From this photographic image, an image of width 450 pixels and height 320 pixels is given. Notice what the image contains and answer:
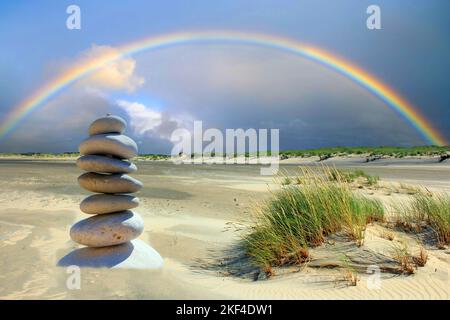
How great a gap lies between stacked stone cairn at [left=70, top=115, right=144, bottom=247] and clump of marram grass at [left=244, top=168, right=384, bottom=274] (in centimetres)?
282

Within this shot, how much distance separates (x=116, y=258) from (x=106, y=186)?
1532 mm

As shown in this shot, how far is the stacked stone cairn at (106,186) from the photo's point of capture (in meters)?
7.74

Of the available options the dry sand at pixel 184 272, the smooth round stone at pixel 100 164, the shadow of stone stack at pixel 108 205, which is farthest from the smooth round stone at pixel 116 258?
the smooth round stone at pixel 100 164

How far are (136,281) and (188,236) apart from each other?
4.66 metres

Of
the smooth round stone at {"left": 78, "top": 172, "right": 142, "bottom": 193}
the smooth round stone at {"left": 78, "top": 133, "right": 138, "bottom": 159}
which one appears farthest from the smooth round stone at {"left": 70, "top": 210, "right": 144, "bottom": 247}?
the smooth round stone at {"left": 78, "top": 133, "right": 138, "bottom": 159}

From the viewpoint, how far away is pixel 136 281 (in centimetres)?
642

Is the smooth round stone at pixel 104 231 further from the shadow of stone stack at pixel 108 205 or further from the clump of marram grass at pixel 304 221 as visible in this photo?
the clump of marram grass at pixel 304 221

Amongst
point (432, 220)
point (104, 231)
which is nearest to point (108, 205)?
point (104, 231)

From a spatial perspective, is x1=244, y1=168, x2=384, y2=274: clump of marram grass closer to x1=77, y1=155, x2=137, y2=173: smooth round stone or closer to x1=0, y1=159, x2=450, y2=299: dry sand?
x1=0, y1=159, x2=450, y2=299: dry sand

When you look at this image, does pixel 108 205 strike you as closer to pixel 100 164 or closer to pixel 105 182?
pixel 105 182

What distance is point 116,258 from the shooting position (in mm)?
7535

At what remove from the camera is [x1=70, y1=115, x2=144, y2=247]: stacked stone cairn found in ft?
25.4
